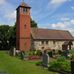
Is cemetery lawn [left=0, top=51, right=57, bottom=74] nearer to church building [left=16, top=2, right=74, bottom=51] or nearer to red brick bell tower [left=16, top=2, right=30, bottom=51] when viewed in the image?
red brick bell tower [left=16, top=2, right=30, bottom=51]

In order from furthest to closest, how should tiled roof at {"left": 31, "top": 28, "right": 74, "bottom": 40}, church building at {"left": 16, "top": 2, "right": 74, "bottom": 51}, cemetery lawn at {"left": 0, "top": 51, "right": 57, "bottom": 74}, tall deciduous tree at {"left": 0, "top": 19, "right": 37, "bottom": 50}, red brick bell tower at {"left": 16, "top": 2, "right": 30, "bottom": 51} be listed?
tall deciduous tree at {"left": 0, "top": 19, "right": 37, "bottom": 50}, tiled roof at {"left": 31, "top": 28, "right": 74, "bottom": 40}, church building at {"left": 16, "top": 2, "right": 74, "bottom": 51}, red brick bell tower at {"left": 16, "top": 2, "right": 30, "bottom": 51}, cemetery lawn at {"left": 0, "top": 51, "right": 57, "bottom": 74}

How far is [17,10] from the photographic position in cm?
6016

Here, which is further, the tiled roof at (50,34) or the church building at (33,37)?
the tiled roof at (50,34)

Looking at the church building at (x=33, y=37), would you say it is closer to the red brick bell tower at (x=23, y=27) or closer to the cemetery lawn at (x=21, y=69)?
the red brick bell tower at (x=23, y=27)

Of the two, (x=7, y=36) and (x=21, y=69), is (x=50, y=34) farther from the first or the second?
(x=21, y=69)

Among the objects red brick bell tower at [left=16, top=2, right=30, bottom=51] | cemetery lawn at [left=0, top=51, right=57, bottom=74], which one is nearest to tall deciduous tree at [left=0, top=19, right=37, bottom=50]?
red brick bell tower at [left=16, top=2, right=30, bottom=51]

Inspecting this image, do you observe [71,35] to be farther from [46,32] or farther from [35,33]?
[35,33]

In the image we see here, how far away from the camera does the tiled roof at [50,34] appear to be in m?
61.1

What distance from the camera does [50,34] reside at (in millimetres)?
64312

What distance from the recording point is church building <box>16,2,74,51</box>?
57562 mm

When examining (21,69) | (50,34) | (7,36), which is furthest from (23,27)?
(21,69)

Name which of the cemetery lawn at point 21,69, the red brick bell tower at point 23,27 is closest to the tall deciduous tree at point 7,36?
the red brick bell tower at point 23,27

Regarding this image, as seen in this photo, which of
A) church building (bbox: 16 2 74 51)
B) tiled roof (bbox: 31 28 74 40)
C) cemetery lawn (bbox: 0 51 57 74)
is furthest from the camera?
tiled roof (bbox: 31 28 74 40)

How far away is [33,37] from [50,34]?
7.62 metres
